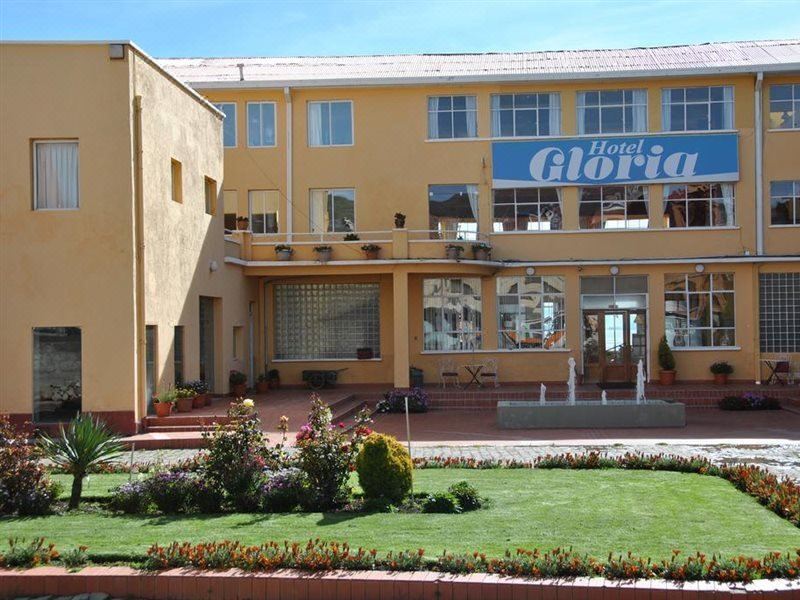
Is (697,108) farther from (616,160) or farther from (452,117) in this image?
(452,117)

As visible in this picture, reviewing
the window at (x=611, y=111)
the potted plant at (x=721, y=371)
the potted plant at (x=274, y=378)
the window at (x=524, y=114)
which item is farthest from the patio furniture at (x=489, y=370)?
the window at (x=611, y=111)

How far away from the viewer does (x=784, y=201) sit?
1136 inches

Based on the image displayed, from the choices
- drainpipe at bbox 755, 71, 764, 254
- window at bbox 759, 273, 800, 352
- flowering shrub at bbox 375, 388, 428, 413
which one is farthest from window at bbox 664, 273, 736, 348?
flowering shrub at bbox 375, 388, 428, 413

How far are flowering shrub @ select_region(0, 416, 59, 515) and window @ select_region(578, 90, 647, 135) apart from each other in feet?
71.9

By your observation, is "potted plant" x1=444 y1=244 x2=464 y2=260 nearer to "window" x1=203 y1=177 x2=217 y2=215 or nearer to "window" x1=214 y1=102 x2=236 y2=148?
"window" x1=203 y1=177 x2=217 y2=215

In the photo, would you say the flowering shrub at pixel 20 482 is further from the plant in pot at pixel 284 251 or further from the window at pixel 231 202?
the window at pixel 231 202

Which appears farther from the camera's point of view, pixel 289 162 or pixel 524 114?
pixel 289 162

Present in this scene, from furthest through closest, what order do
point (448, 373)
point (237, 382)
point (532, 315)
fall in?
1. point (532, 315)
2. point (448, 373)
3. point (237, 382)

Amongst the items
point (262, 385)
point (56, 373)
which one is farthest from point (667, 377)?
point (56, 373)

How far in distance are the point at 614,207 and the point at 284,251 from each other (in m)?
10.4

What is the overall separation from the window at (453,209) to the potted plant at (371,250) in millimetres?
2962

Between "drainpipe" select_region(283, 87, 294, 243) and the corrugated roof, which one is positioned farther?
"drainpipe" select_region(283, 87, 294, 243)

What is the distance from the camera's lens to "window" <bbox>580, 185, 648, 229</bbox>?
95.9ft

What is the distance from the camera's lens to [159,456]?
55.2 feet
